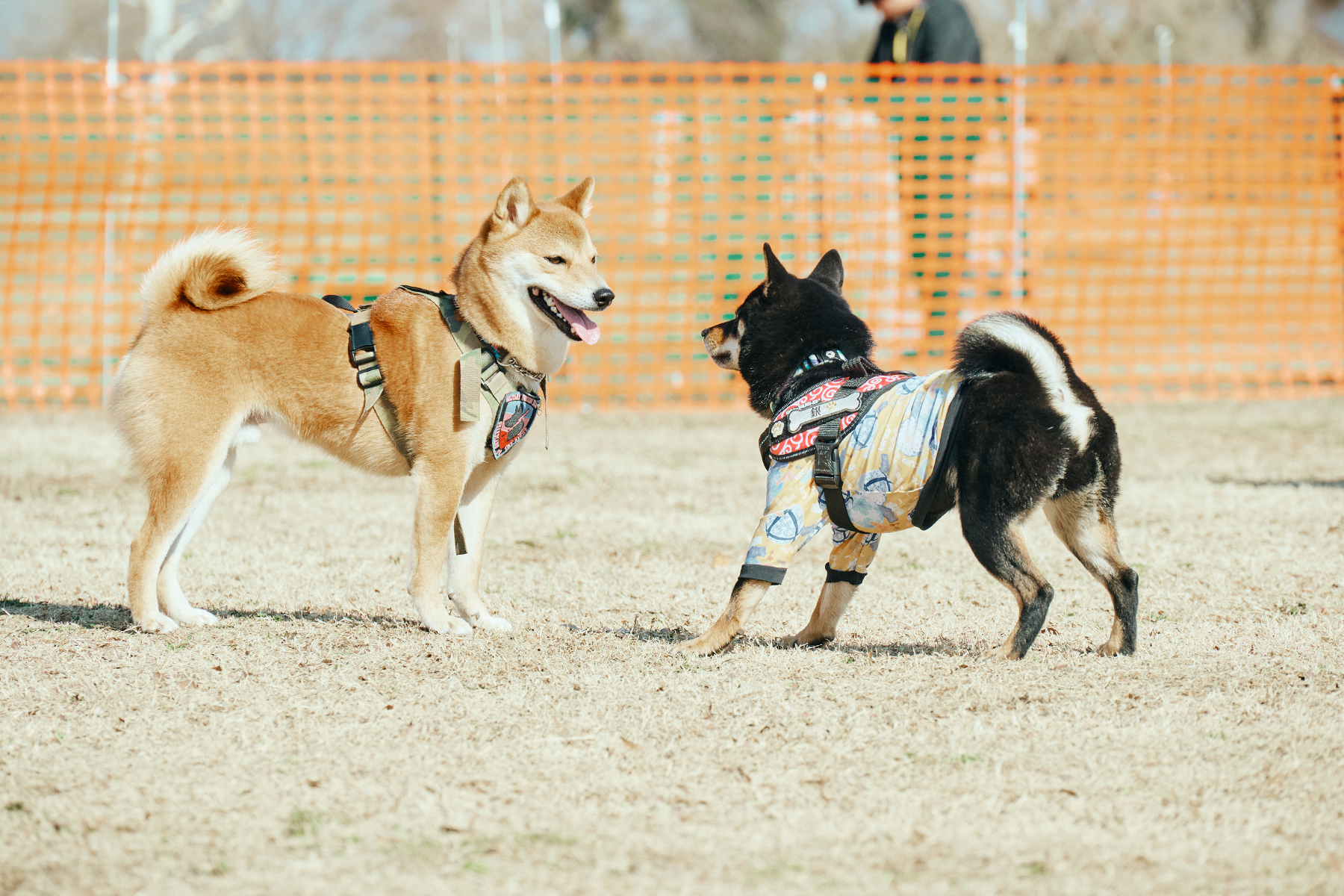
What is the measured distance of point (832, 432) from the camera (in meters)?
3.82

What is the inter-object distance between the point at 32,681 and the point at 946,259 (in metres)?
8.57

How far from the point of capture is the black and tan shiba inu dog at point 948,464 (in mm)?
3621

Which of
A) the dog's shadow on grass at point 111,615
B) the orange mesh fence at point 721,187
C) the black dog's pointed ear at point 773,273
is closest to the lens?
the black dog's pointed ear at point 773,273

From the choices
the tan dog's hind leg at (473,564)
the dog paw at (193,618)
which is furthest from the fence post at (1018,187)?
the dog paw at (193,618)

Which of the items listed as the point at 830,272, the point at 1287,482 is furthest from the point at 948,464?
the point at 1287,482

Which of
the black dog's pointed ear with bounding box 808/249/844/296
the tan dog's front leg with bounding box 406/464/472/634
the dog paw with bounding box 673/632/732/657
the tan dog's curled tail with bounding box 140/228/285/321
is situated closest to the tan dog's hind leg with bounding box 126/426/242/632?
the tan dog's curled tail with bounding box 140/228/285/321

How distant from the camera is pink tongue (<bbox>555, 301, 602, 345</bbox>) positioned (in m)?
4.31

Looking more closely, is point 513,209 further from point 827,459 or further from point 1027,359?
point 1027,359

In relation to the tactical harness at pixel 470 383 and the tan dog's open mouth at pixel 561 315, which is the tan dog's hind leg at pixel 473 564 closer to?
the tactical harness at pixel 470 383

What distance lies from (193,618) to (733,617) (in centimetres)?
195

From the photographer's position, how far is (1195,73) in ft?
34.2

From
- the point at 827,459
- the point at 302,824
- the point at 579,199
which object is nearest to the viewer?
the point at 302,824

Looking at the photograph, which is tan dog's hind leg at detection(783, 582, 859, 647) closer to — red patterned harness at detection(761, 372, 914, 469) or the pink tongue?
red patterned harness at detection(761, 372, 914, 469)

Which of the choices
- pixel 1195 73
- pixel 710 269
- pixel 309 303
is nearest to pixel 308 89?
pixel 710 269
